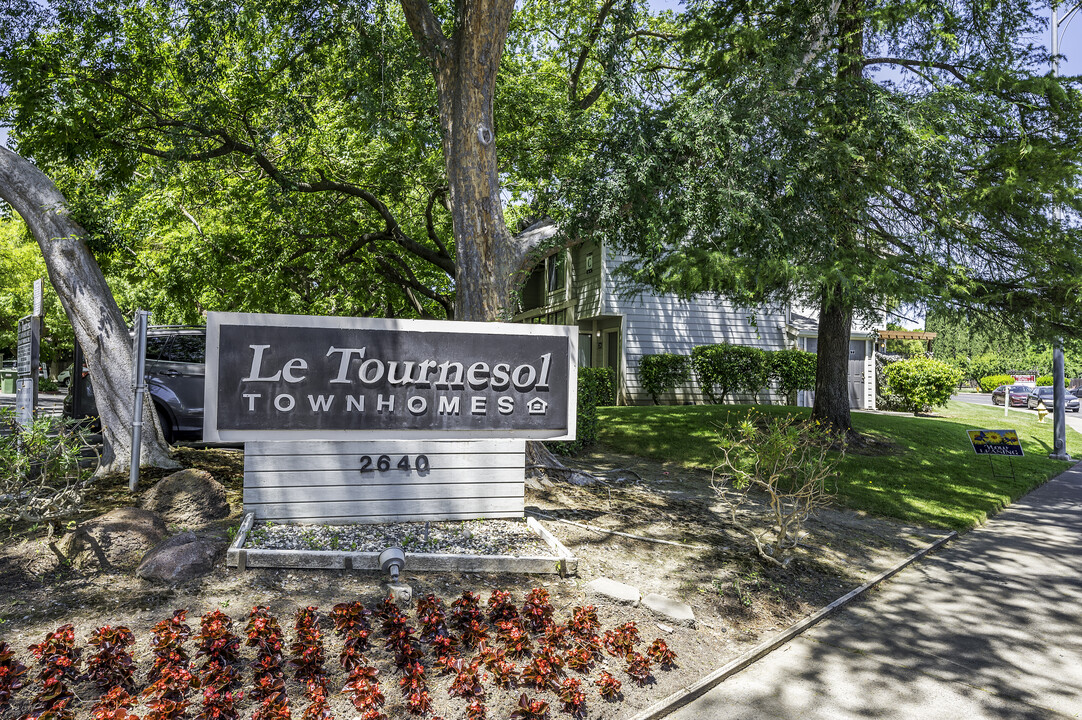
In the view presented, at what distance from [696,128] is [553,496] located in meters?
5.06

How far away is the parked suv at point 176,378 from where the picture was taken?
9.89m

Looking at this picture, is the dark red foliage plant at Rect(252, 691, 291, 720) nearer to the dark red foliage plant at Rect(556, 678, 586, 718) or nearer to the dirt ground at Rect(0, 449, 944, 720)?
the dirt ground at Rect(0, 449, 944, 720)

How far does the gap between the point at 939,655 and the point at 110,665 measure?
516cm

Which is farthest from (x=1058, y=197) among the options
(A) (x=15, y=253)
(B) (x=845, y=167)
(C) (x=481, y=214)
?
(A) (x=15, y=253)

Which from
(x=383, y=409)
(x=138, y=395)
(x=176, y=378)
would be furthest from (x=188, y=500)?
(x=176, y=378)

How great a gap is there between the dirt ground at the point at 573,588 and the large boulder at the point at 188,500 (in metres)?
0.20

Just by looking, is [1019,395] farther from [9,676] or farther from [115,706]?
[9,676]

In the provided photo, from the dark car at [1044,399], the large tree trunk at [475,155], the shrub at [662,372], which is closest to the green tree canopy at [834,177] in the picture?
the large tree trunk at [475,155]

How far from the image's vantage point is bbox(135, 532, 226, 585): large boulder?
4426mm

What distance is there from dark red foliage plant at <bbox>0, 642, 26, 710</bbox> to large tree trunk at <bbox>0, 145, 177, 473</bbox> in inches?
185

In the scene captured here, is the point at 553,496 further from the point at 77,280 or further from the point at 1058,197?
the point at 1058,197

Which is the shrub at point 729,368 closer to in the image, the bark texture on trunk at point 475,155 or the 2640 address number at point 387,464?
the bark texture on trunk at point 475,155

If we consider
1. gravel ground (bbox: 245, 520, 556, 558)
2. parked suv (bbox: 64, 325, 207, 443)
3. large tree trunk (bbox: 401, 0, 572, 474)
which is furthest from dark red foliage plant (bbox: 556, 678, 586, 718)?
parked suv (bbox: 64, 325, 207, 443)

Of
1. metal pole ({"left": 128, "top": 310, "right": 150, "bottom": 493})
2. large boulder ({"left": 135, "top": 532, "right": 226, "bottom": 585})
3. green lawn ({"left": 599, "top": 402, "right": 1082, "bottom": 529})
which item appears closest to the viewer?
large boulder ({"left": 135, "top": 532, "right": 226, "bottom": 585})
